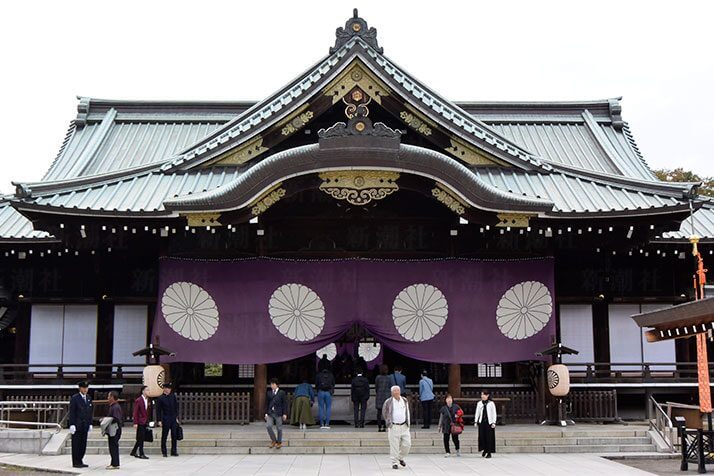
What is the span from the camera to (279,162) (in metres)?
16.0

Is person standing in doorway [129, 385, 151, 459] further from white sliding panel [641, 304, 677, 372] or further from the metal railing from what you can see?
white sliding panel [641, 304, 677, 372]

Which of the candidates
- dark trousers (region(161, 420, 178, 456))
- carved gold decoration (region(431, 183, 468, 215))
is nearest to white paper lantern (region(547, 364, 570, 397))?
carved gold decoration (region(431, 183, 468, 215))

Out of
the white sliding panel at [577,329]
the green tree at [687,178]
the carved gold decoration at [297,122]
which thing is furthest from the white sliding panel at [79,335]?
the green tree at [687,178]

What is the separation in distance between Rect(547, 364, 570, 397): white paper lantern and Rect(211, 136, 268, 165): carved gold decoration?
8244mm

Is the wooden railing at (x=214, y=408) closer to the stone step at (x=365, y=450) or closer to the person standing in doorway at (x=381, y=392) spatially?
the stone step at (x=365, y=450)

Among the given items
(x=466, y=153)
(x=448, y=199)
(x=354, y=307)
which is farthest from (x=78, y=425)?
(x=466, y=153)

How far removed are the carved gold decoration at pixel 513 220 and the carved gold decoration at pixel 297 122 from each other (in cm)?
488

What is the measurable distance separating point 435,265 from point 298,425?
4.70 m

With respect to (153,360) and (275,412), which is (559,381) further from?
(153,360)

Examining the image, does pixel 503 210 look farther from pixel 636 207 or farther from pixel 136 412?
pixel 136 412

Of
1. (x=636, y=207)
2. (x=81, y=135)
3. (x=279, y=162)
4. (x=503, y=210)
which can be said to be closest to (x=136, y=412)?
(x=279, y=162)

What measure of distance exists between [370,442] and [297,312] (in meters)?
3.46

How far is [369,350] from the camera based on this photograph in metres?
18.9

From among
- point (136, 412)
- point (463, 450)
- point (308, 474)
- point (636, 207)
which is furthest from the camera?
point (636, 207)
